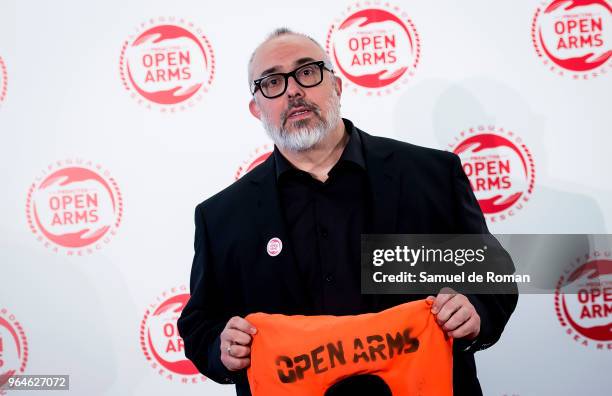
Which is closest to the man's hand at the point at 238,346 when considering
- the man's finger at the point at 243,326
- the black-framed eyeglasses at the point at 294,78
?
the man's finger at the point at 243,326

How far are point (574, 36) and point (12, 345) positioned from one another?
214cm

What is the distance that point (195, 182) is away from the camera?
192cm

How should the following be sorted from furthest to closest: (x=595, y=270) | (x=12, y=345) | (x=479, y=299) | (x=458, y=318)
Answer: (x=12, y=345)
(x=595, y=270)
(x=479, y=299)
(x=458, y=318)

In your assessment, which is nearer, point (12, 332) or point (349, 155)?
point (349, 155)

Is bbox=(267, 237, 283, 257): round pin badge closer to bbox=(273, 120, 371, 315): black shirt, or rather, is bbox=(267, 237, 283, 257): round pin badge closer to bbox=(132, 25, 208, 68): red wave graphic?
bbox=(273, 120, 371, 315): black shirt

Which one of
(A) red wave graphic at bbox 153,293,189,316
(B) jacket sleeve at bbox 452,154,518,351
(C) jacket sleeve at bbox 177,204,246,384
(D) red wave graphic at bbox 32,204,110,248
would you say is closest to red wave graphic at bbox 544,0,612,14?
(B) jacket sleeve at bbox 452,154,518,351

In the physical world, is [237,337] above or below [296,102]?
below

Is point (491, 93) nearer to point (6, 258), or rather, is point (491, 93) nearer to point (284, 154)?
point (284, 154)

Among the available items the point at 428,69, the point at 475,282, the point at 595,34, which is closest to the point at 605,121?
the point at 595,34

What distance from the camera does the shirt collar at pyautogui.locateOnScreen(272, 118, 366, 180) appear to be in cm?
138

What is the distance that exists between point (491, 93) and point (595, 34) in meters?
0.35

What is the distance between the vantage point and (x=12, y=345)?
6.71 ft

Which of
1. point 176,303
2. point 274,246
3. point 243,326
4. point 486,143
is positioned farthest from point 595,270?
point 176,303

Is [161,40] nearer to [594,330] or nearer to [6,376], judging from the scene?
[6,376]
